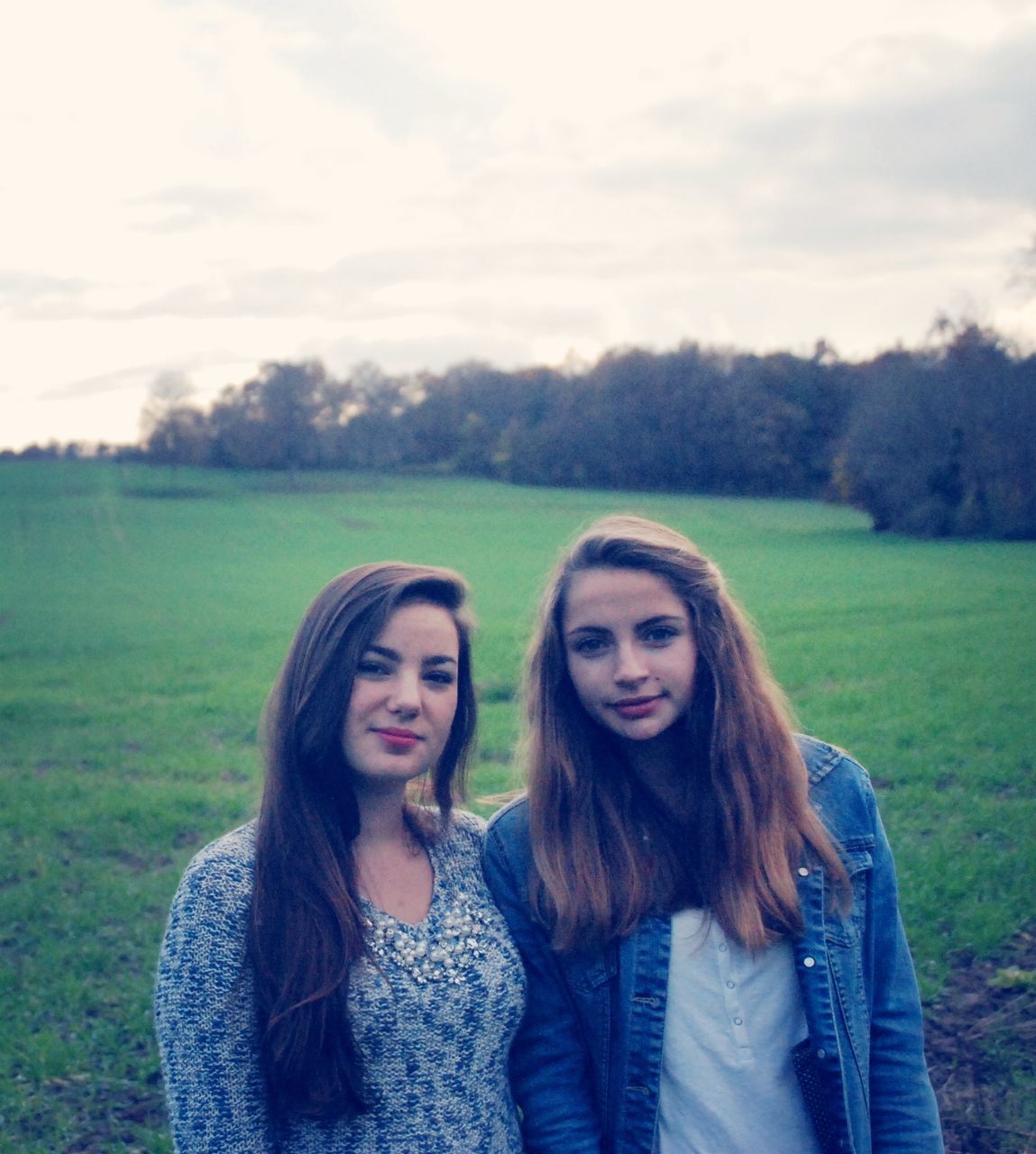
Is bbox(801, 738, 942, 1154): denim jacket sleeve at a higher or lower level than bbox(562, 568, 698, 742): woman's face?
lower

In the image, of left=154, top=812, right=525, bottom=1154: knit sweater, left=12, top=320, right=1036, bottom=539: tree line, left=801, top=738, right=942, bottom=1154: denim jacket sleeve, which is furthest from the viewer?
left=12, top=320, right=1036, bottom=539: tree line

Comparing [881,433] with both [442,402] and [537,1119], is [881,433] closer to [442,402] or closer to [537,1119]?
[442,402]

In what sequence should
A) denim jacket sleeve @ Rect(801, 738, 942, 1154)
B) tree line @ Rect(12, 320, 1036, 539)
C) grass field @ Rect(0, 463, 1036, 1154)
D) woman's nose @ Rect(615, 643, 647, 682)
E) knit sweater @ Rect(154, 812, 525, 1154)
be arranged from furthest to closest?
tree line @ Rect(12, 320, 1036, 539) → grass field @ Rect(0, 463, 1036, 1154) → woman's nose @ Rect(615, 643, 647, 682) → denim jacket sleeve @ Rect(801, 738, 942, 1154) → knit sweater @ Rect(154, 812, 525, 1154)

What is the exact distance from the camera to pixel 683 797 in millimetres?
2383

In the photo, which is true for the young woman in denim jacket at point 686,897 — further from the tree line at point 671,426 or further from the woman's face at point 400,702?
the tree line at point 671,426

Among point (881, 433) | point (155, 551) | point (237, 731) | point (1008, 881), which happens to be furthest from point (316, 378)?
point (1008, 881)

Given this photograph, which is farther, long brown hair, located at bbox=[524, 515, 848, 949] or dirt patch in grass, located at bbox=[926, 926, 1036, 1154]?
dirt patch in grass, located at bbox=[926, 926, 1036, 1154]

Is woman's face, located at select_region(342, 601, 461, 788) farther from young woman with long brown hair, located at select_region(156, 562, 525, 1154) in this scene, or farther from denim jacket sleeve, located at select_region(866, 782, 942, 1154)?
denim jacket sleeve, located at select_region(866, 782, 942, 1154)

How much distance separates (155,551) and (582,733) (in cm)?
3004

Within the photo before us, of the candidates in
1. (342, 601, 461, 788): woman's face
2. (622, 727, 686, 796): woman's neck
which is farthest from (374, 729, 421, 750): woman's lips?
(622, 727, 686, 796): woman's neck

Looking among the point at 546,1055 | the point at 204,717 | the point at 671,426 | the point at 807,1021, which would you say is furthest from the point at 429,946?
the point at 671,426

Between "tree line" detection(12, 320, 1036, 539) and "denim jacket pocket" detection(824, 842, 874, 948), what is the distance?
25.7 metres

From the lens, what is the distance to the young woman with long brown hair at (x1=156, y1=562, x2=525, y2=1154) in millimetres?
1932

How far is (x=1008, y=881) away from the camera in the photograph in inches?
225
